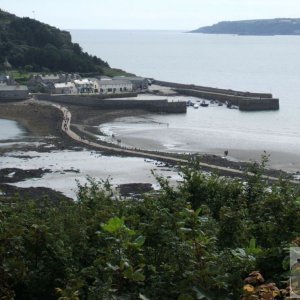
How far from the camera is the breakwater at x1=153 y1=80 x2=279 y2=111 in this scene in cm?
4878

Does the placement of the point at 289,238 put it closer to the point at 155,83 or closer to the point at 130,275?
the point at 130,275

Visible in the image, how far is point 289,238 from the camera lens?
5922mm

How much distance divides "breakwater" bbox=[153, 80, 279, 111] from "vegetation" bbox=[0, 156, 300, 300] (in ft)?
131

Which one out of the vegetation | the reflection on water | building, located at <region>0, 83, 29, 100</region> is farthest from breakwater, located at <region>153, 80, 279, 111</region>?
the vegetation

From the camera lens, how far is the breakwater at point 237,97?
160 ft

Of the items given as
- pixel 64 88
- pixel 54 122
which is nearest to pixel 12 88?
pixel 64 88

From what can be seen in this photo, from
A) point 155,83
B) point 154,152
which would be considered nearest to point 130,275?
point 154,152

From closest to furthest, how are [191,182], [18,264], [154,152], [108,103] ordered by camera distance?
[18,264]
[191,182]
[154,152]
[108,103]

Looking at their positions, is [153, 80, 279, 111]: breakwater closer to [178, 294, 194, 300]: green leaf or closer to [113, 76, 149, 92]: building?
[113, 76, 149, 92]: building

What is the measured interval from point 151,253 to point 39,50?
59704 millimetres

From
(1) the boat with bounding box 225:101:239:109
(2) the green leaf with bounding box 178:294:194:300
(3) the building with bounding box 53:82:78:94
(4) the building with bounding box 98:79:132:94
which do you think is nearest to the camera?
(2) the green leaf with bounding box 178:294:194:300

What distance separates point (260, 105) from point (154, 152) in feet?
72.5

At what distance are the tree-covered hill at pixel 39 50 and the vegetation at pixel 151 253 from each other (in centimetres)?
5518

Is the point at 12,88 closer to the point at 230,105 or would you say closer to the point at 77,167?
the point at 230,105
